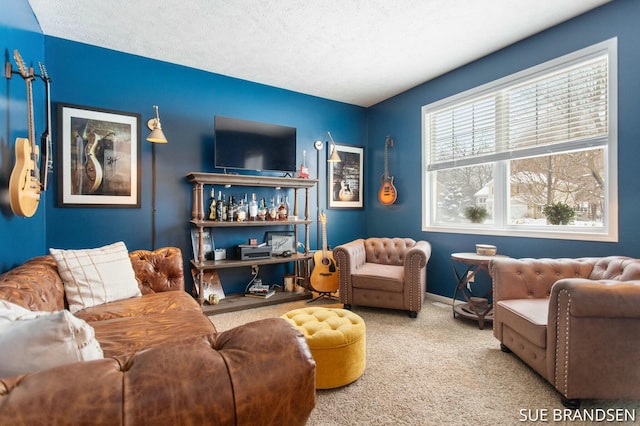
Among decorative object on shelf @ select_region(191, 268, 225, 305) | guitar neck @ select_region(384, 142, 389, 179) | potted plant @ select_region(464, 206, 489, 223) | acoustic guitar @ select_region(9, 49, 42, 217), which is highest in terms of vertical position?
guitar neck @ select_region(384, 142, 389, 179)

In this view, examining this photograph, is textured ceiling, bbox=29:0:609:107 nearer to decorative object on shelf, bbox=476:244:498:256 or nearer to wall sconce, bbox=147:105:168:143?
wall sconce, bbox=147:105:168:143

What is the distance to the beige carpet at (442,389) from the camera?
1611mm

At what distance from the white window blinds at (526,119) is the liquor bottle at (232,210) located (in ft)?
8.23

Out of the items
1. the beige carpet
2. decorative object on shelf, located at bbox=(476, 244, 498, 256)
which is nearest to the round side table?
decorative object on shelf, located at bbox=(476, 244, 498, 256)

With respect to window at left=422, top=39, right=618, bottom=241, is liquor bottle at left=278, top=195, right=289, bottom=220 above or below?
below

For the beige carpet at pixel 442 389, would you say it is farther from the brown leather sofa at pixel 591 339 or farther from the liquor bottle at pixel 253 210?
the liquor bottle at pixel 253 210

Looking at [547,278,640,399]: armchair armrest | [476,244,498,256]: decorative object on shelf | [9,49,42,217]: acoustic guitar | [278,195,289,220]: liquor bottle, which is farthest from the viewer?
[278,195,289,220]: liquor bottle

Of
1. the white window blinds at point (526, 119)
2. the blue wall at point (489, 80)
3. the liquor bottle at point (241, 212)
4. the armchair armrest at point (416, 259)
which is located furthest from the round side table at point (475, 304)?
the liquor bottle at point (241, 212)

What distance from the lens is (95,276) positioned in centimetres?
210

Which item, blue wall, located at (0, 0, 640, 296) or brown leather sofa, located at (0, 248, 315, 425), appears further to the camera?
blue wall, located at (0, 0, 640, 296)

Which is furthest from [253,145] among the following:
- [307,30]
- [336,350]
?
[336,350]

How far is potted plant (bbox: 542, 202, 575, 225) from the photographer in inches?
105

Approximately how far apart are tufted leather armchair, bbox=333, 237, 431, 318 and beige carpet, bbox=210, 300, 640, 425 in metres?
0.47

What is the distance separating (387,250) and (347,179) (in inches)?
53.6
